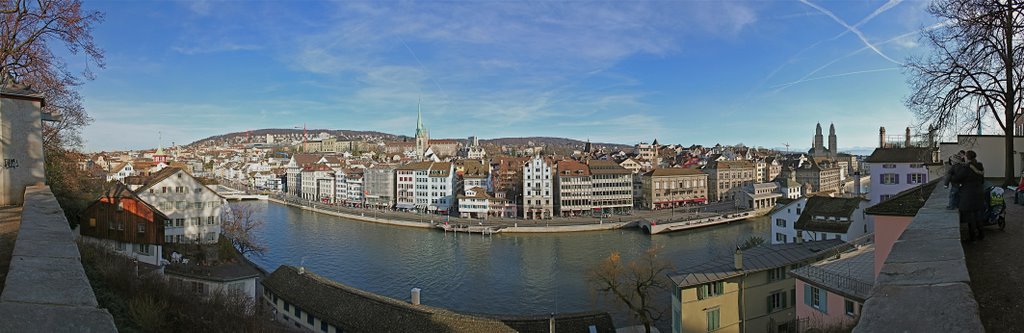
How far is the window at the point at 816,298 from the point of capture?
950 cm

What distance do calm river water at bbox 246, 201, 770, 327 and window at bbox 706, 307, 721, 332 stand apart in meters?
3.31

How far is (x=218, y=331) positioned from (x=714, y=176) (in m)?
61.0

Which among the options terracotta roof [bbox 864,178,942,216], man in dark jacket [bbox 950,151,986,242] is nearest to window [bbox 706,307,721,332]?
terracotta roof [bbox 864,178,942,216]

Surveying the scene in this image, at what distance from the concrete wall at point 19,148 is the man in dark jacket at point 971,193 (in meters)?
10.5

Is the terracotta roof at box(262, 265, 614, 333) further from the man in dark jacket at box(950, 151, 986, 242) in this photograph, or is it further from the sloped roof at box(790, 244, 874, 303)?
the man in dark jacket at box(950, 151, 986, 242)

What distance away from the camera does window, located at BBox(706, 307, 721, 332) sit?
42.1 ft

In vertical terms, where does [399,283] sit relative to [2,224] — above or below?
below

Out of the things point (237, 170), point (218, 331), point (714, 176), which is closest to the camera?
point (218, 331)

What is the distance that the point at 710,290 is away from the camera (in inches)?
504

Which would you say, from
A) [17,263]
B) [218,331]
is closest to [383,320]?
[218,331]

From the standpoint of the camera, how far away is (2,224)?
4.82m

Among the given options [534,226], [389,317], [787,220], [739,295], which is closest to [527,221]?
[534,226]

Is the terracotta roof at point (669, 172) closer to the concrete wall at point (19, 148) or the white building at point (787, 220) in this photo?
the white building at point (787, 220)

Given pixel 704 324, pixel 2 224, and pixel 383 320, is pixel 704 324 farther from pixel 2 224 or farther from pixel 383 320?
pixel 2 224
